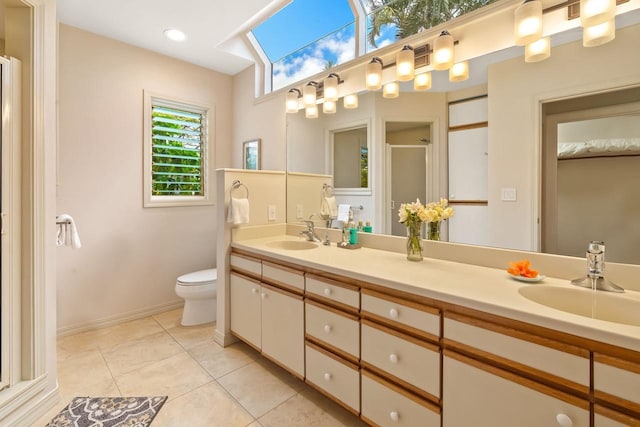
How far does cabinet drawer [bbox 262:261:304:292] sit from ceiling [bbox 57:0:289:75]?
197 centimetres

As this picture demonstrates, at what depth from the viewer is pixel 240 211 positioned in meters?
2.24

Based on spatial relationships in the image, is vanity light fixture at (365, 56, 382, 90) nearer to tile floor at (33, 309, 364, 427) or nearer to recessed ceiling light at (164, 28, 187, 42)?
recessed ceiling light at (164, 28, 187, 42)

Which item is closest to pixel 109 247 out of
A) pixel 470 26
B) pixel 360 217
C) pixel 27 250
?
pixel 27 250

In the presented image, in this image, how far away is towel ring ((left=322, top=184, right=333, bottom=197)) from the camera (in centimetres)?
240

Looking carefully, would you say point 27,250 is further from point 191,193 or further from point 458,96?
point 458,96

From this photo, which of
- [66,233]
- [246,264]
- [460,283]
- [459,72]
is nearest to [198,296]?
[246,264]

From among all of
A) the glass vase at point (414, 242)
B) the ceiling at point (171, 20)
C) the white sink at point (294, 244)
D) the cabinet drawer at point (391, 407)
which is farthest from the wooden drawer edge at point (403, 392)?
the ceiling at point (171, 20)

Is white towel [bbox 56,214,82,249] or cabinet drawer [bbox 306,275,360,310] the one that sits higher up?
white towel [bbox 56,214,82,249]

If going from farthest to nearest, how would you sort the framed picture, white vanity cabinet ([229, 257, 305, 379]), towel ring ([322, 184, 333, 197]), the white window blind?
the framed picture → the white window blind → towel ring ([322, 184, 333, 197]) → white vanity cabinet ([229, 257, 305, 379])

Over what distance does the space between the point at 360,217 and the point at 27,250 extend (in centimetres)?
195

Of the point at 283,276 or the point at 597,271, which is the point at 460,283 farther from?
the point at 283,276

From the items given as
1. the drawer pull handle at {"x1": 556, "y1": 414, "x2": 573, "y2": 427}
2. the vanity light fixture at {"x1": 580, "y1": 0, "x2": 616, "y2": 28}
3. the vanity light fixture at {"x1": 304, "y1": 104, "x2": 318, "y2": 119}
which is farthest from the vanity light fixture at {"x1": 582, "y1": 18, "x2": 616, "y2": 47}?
the vanity light fixture at {"x1": 304, "y1": 104, "x2": 318, "y2": 119}

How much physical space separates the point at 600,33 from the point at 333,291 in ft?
5.31

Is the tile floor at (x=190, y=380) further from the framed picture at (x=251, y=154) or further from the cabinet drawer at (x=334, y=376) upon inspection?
the framed picture at (x=251, y=154)
